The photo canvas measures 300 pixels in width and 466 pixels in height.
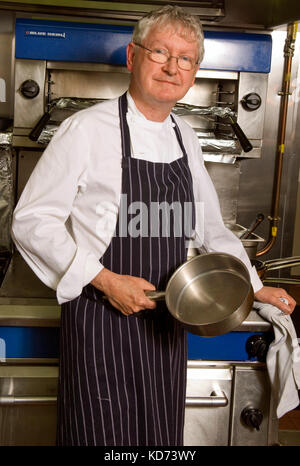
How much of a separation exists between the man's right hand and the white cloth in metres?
0.50

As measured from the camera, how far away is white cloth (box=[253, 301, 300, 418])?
4.90ft

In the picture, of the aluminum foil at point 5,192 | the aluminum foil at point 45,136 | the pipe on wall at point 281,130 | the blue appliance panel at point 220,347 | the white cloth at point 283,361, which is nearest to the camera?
the white cloth at point 283,361

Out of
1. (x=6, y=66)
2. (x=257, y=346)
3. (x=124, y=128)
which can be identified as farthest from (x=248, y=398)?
→ (x=6, y=66)

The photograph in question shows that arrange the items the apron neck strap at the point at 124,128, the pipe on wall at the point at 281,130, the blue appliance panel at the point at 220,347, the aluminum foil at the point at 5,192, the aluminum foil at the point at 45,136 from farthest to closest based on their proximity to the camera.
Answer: the pipe on wall at the point at 281,130 < the aluminum foil at the point at 5,192 < the aluminum foil at the point at 45,136 < the blue appliance panel at the point at 220,347 < the apron neck strap at the point at 124,128

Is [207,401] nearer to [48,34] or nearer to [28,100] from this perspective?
[28,100]

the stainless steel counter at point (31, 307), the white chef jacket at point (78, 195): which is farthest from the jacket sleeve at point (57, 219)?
the stainless steel counter at point (31, 307)

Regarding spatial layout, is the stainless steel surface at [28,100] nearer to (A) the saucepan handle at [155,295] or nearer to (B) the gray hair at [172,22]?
(B) the gray hair at [172,22]

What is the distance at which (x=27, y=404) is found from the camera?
→ 5.15 ft

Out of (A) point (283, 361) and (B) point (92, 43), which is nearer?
(A) point (283, 361)

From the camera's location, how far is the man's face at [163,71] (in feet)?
4.10

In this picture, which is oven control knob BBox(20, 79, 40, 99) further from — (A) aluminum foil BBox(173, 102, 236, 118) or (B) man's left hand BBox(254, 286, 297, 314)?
(B) man's left hand BBox(254, 286, 297, 314)

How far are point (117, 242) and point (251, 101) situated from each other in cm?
95
